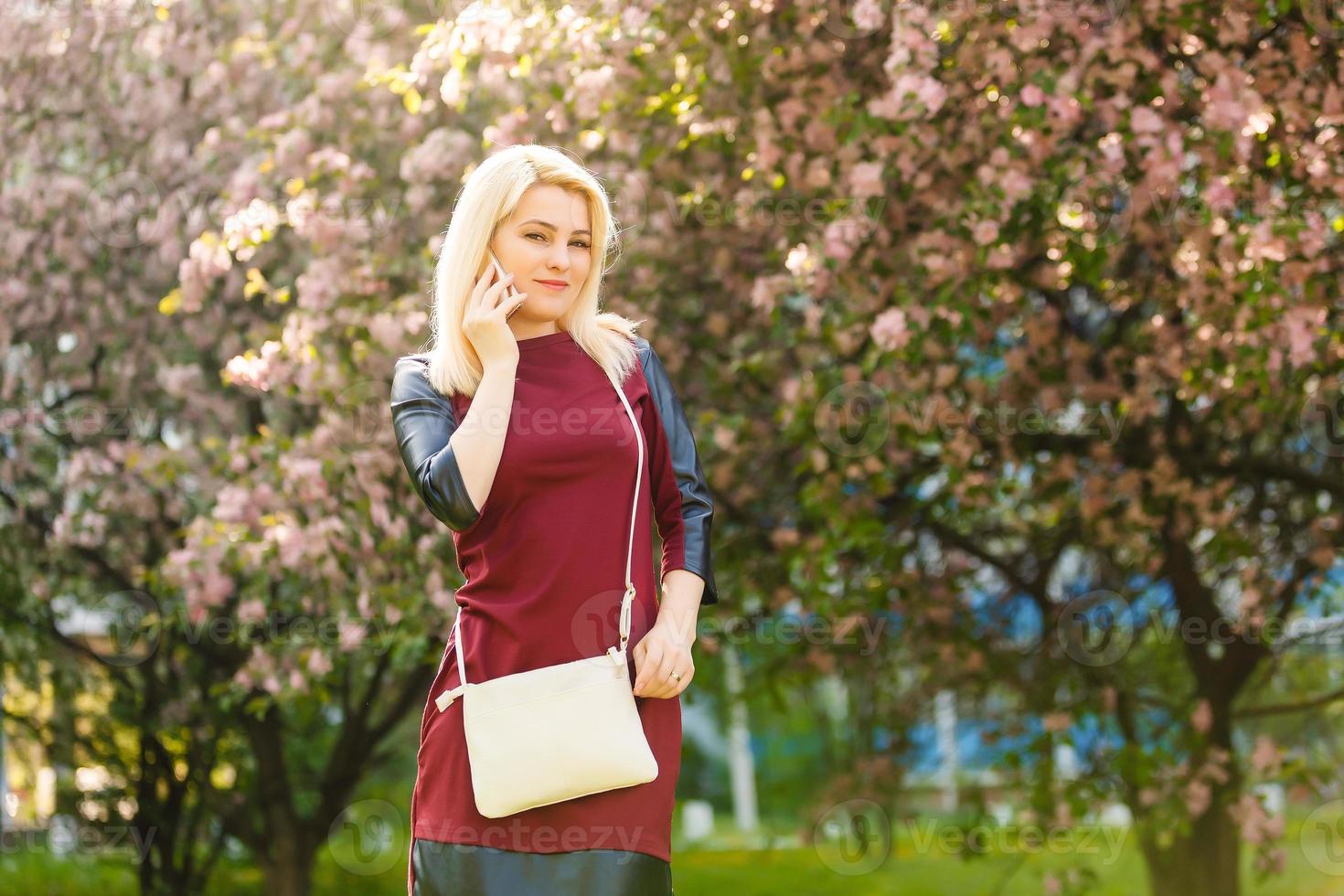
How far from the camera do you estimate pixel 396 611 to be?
5598mm

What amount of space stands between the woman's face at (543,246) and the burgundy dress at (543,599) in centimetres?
14

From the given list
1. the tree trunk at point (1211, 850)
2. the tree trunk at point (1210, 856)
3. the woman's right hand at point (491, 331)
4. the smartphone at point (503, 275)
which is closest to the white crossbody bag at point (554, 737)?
the woman's right hand at point (491, 331)

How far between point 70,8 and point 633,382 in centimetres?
553

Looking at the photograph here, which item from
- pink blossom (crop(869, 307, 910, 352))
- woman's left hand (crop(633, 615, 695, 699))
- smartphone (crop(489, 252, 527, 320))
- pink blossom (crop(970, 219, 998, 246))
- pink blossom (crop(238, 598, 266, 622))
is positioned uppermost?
pink blossom (crop(970, 219, 998, 246))

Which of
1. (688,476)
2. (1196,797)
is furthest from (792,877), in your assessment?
(688,476)

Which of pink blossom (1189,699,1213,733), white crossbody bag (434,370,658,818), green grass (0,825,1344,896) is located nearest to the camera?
white crossbody bag (434,370,658,818)

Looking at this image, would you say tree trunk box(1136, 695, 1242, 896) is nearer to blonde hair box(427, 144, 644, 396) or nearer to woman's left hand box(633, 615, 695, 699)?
woman's left hand box(633, 615, 695, 699)

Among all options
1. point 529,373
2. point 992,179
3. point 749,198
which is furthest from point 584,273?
point 749,198

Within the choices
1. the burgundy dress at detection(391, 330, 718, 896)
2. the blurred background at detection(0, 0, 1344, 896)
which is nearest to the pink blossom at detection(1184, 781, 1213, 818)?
the blurred background at detection(0, 0, 1344, 896)

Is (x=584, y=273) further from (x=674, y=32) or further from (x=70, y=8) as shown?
(x=70, y=8)

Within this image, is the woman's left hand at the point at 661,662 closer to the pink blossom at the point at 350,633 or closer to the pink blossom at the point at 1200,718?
the pink blossom at the point at 350,633

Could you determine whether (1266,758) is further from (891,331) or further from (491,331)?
(491,331)

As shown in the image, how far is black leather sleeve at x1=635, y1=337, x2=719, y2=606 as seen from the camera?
279 centimetres

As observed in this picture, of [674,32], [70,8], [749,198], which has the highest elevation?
[70,8]
